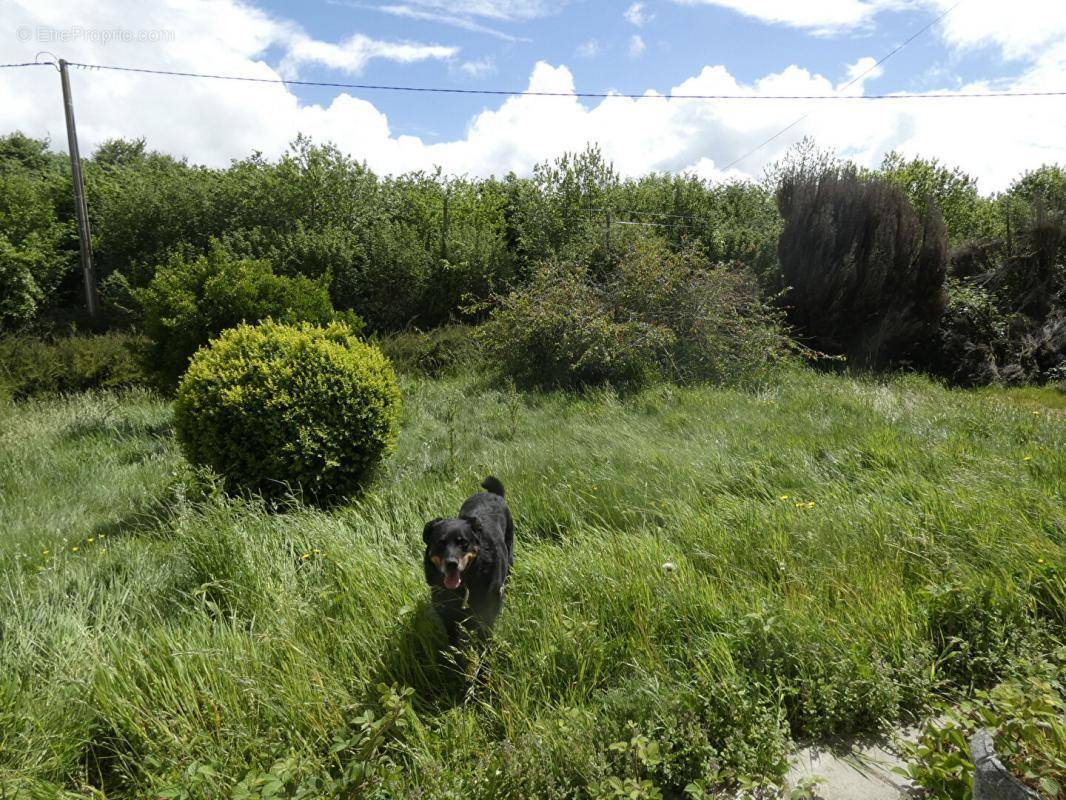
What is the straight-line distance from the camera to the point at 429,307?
14.3 m

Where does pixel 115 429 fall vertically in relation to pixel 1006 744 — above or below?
above

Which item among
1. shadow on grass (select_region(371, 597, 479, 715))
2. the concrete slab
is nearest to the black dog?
shadow on grass (select_region(371, 597, 479, 715))

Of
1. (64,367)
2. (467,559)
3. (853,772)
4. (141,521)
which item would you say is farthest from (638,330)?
(64,367)

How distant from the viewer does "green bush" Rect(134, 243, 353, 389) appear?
7461 millimetres

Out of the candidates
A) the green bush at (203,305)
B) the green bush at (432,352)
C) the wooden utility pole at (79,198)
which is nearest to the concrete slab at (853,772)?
the green bush at (203,305)

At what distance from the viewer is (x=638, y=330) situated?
926 cm

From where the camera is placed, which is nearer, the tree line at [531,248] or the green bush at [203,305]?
the green bush at [203,305]

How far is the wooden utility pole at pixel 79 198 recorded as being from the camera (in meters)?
13.6

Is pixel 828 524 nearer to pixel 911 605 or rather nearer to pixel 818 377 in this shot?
pixel 911 605

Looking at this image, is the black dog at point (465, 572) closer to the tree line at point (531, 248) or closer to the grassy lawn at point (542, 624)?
the grassy lawn at point (542, 624)

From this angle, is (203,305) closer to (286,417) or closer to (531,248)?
(286,417)

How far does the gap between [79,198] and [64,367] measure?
684 centimetres

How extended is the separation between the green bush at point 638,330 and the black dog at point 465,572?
5.95m

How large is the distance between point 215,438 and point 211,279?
3626 millimetres
